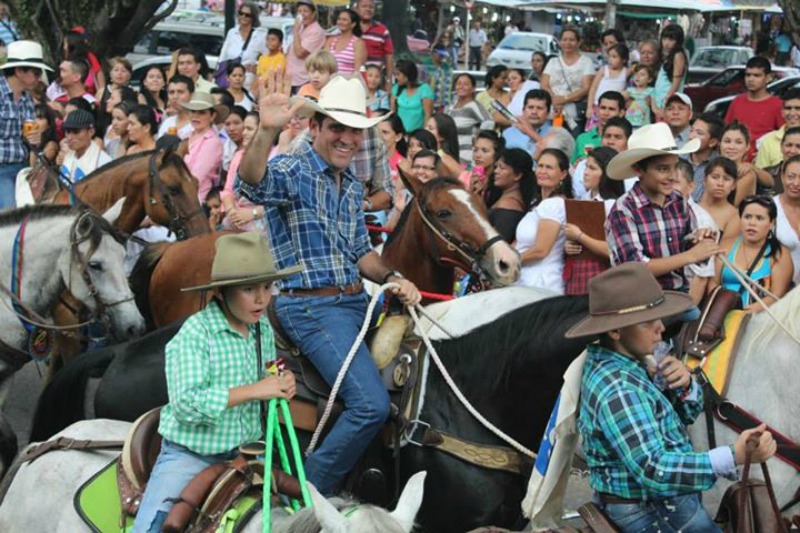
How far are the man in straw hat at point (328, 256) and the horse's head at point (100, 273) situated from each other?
1.84 metres

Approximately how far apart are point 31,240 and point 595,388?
4248 mm

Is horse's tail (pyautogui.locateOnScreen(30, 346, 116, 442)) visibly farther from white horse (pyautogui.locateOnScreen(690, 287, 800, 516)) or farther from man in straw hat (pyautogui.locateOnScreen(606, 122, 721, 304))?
white horse (pyautogui.locateOnScreen(690, 287, 800, 516))

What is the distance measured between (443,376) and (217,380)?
1.51 metres

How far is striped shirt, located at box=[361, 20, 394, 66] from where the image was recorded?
1506 cm

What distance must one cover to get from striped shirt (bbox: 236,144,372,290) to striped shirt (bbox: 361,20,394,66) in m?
9.46

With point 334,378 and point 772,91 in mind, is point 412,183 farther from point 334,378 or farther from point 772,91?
point 772,91

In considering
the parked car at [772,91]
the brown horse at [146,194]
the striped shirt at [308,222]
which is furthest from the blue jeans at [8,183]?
the parked car at [772,91]

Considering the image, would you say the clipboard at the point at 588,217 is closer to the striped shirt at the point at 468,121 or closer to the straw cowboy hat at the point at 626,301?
the straw cowboy hat at the point at 626,301

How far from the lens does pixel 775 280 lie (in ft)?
23.6

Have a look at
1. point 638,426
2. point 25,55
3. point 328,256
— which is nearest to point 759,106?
point 25,55

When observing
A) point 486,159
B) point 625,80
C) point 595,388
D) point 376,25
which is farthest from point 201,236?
point 376,25

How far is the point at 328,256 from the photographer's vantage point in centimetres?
573

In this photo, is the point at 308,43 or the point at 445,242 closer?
the point at 445,242

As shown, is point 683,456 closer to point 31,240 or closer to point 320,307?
point 320,307
